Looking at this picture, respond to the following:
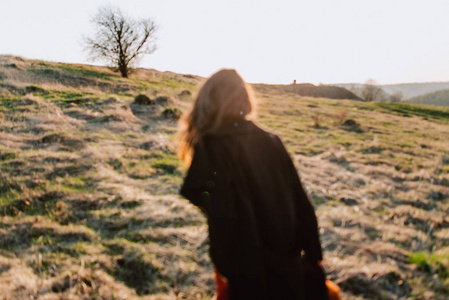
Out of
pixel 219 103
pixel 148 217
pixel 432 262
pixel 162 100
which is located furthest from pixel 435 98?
pixel 219 103

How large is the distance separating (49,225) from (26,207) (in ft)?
2.59

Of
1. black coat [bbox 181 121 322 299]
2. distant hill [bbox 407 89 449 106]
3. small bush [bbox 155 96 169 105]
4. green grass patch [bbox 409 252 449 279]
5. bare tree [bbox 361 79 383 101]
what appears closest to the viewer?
black coat [bbox 181 121 322 299]

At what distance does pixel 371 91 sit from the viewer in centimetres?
6650

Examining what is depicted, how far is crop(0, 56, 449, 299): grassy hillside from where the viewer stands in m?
2.99

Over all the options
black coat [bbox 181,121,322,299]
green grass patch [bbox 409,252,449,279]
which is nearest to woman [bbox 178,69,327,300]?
black coat [bbox 181,121,322,299]

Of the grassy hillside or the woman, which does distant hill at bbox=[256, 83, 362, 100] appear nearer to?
the grassy hillside

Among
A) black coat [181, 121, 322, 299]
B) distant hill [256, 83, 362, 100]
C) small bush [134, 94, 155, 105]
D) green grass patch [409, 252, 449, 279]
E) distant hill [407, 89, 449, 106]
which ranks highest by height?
distant hill [407, 89, 449, 106]

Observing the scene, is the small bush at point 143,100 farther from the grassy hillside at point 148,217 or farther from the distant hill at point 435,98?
the distant hill at point 435,98

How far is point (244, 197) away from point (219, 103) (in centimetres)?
67

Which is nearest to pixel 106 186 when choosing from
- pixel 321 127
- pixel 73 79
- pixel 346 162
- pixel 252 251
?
pixel 252 251

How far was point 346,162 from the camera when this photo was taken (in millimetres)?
8148

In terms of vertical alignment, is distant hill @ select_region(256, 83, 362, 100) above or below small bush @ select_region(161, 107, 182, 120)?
above

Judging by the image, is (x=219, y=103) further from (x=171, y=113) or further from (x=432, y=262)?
(x=171, y=113)

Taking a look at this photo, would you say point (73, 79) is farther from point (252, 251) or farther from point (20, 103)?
point (252, 251)
